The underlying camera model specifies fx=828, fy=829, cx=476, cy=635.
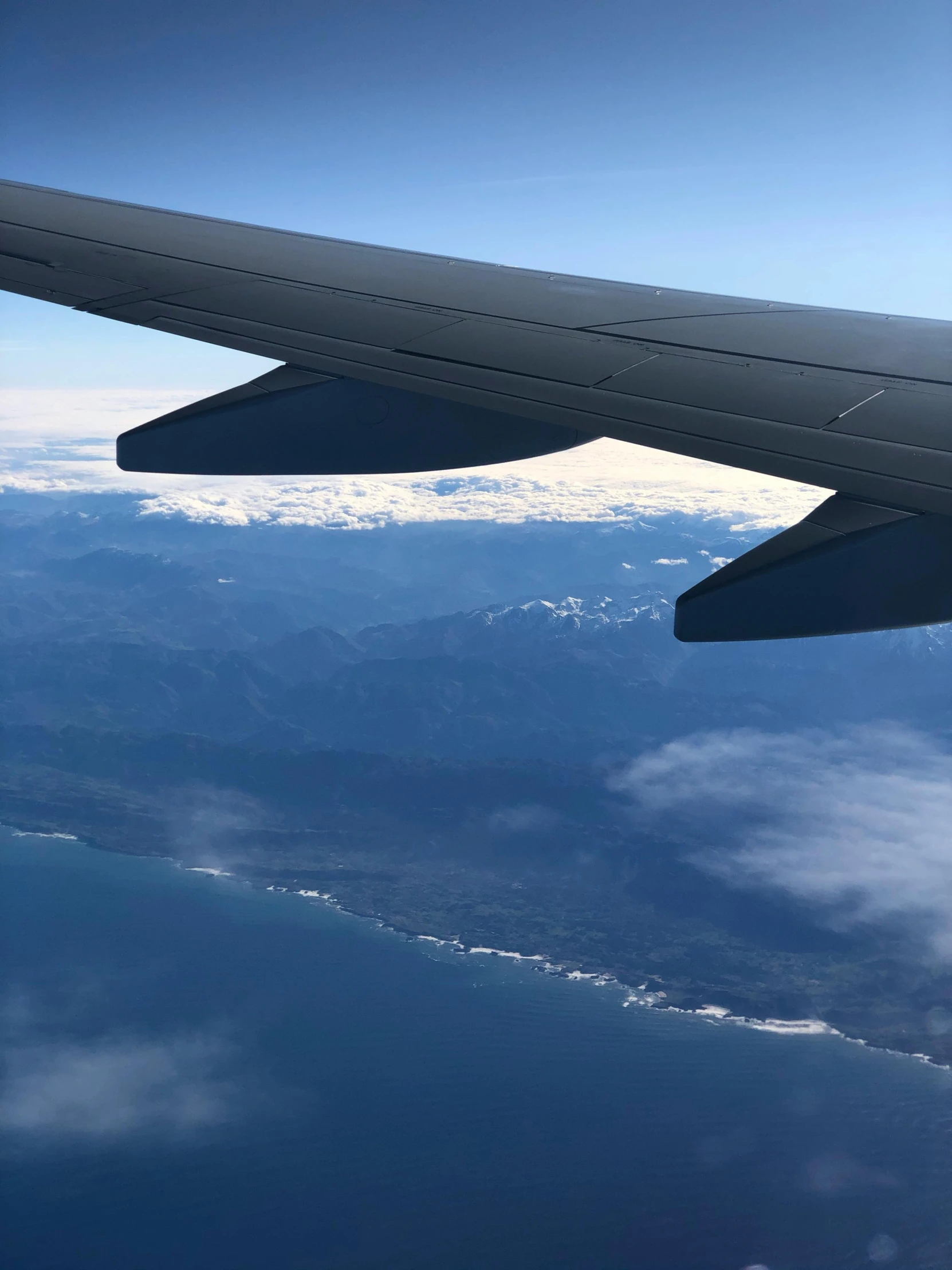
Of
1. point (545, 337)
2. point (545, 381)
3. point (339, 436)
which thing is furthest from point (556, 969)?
point (545, 381)

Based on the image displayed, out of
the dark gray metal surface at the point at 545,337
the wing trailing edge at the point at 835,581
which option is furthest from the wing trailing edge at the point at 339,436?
the wing trailing edge at the point at 835,581

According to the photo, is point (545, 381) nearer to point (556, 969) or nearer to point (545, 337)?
point (545, 337)

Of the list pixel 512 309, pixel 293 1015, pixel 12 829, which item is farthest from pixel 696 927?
pixel 512 309

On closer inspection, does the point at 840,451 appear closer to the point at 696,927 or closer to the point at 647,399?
the point at 647,399

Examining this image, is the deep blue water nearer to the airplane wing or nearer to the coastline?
the coastline

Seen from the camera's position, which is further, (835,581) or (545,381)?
(545,381)

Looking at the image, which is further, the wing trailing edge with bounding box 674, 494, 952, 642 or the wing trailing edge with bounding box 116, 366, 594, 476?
the wing trailing edge with bounding box 116, 366, 594, 476

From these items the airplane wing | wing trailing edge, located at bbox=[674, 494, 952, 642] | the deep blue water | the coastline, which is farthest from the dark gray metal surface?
the coastline
